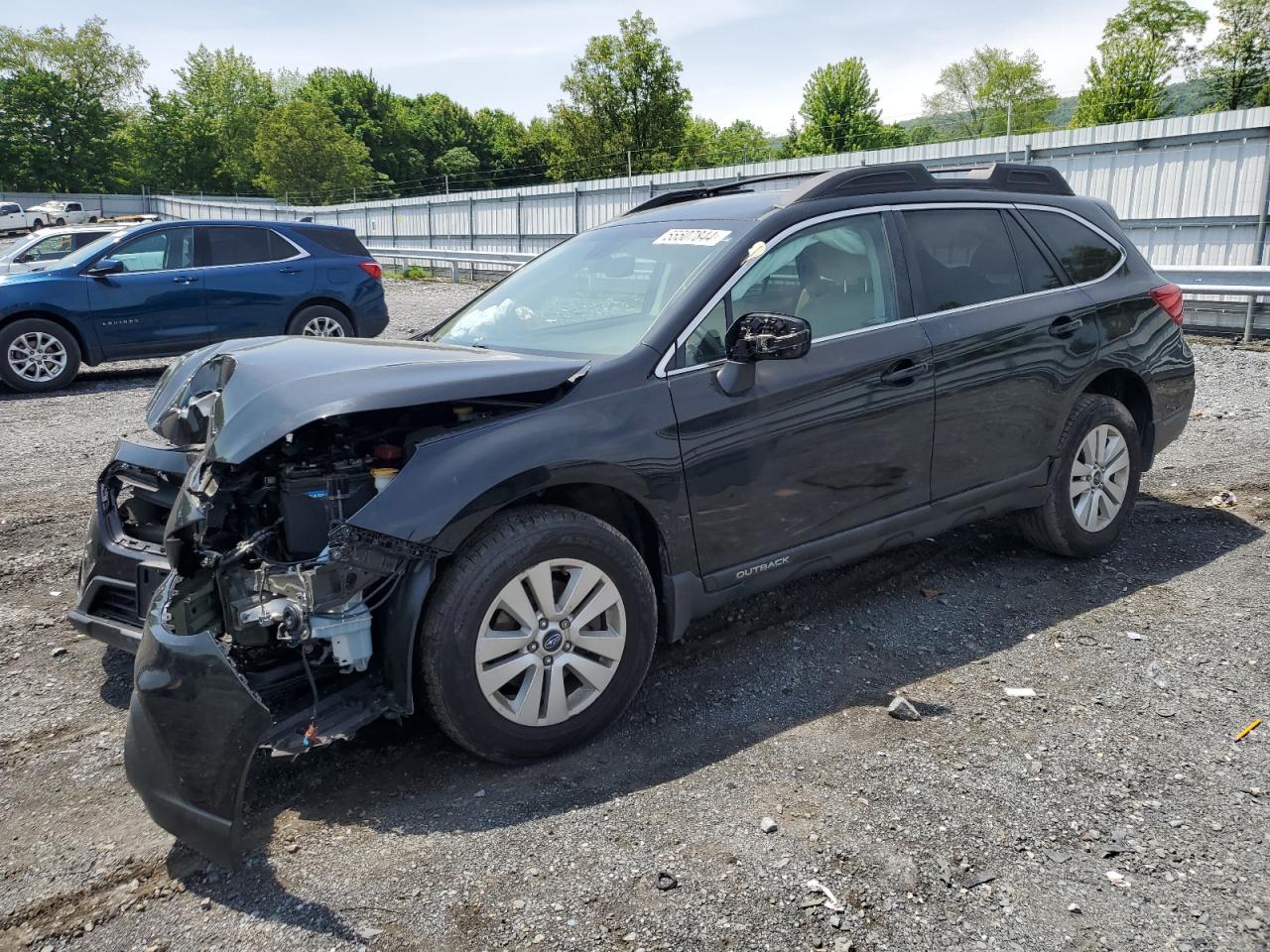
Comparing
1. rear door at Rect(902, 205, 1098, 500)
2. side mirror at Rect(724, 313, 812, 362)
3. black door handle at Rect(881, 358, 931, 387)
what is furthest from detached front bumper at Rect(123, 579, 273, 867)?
rear door at Rect(902, 205, 1098, 500)

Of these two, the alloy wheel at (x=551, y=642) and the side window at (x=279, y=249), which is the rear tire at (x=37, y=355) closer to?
the side window at (x=279, y=249)

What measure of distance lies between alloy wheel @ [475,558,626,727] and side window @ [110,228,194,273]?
955cm

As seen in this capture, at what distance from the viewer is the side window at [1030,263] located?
4.89 m

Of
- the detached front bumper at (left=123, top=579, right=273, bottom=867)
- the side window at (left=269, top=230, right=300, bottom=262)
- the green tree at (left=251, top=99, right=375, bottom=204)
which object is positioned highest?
the green tree at (left=251, top=99, right=375, bottom=204)

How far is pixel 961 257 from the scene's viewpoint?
4637mm

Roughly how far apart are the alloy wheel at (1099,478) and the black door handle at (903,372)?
1.26m

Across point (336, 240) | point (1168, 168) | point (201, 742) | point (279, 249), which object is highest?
point (1168, 168)

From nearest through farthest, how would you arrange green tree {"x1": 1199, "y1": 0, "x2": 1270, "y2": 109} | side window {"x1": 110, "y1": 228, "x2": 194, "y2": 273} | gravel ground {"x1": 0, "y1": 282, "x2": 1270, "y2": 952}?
gravel ground {"x1": 0, "y1": 282, "x2": 1270, "y2": 952}, side window {"x1": 110, "y1": 228, "x2": 194, "y2": 273}, green tree {"x1": 1199, "y1": 0, "x2": 1270, "y2": 109}

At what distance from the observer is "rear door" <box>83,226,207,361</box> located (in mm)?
10867

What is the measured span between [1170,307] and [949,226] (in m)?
1.68

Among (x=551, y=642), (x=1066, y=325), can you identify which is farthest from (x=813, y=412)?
(x=1066, y=325)

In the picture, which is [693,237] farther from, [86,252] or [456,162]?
[456,162]

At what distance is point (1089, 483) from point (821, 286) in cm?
203

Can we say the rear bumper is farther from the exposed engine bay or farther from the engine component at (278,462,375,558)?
the engine component at (278,462,375,558)
